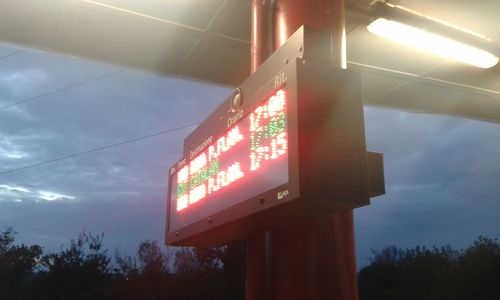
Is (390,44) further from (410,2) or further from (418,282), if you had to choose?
(418,282)

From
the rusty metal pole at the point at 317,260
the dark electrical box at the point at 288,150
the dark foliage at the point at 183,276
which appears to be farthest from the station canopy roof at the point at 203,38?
the dark foliage at the point at 183,276

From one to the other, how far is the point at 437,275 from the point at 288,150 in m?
24.9

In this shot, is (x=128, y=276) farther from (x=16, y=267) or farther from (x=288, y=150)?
(x=288, y=150)

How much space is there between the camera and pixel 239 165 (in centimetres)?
252

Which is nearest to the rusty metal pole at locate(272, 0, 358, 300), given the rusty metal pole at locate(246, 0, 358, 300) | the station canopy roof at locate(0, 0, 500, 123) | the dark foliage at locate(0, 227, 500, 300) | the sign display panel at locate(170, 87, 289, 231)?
the rusty metal pole at locate(246, 0, 358, 300)

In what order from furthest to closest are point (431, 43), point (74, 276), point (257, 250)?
point (74, 276) < point (431, 43) < point (257, 250)

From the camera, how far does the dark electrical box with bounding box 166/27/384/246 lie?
1.99 m

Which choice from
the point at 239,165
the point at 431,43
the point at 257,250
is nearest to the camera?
the point at 239,165

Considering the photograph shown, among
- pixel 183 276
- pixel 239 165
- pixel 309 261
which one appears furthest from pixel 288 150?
pixel 183 276

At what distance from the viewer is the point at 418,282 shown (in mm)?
24562

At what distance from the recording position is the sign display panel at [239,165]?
2.18 metres

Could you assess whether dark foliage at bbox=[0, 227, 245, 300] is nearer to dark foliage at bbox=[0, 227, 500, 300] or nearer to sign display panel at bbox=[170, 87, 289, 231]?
dark foliage at bbox=[0, 227, 500, 300]

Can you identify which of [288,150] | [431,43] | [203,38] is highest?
[203,38]

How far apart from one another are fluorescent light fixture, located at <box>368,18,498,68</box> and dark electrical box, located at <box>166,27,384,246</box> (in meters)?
2.45
